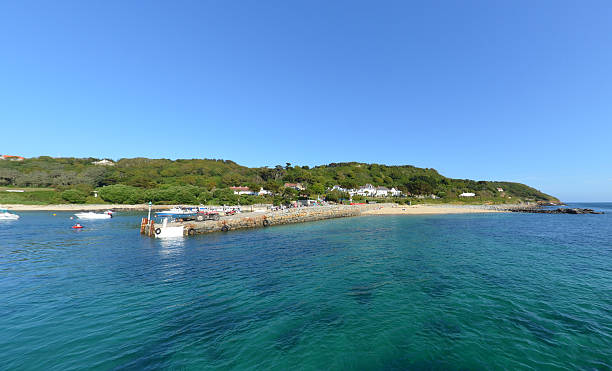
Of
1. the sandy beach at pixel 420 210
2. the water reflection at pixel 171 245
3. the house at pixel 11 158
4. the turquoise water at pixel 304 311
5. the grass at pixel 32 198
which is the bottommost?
the water reflection at pixel 171 245

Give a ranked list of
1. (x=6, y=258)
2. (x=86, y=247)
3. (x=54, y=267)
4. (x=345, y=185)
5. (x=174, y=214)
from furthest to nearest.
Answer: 1. (x=345, y=185)
2. (x=174, y=214)
3. (x=86, y=247)
4. (x=6, y=258)
5. (x=54, y=267)

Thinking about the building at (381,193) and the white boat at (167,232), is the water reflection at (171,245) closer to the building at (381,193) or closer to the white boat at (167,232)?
the white boat at (167,232)

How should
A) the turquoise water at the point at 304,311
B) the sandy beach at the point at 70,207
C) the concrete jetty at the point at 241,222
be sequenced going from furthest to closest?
the sandy beach at the point at 70,207 → the concrete jetty at the point at 241,222 → the turquoise water at the point at 304,311

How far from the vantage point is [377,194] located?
13775cm

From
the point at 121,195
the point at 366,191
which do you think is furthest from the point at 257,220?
the point at 366,191

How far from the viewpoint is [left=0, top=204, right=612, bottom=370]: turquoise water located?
795cm

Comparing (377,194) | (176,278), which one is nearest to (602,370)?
(176,278)

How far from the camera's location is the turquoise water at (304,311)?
7945 mm

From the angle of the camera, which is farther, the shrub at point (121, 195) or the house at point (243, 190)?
the house at point (243, 190)

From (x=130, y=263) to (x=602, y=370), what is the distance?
27.6 metres

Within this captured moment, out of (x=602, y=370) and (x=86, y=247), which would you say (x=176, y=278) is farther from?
(x=602, y=370)

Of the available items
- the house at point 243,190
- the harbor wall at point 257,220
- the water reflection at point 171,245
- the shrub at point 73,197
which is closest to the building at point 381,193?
the house at point 243,190

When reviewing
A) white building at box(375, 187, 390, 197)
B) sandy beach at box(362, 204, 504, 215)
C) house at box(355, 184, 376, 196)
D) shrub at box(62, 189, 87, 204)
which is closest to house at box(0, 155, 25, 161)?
shrub at box(62, 189, 87, 204)

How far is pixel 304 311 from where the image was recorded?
437 inches
